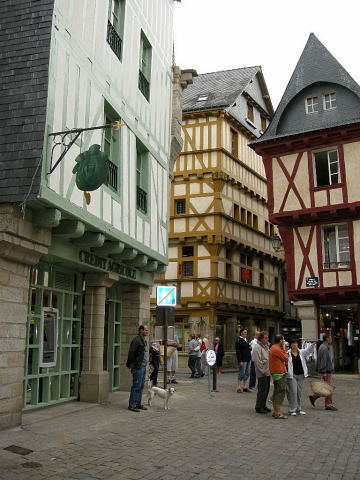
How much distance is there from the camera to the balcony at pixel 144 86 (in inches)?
474

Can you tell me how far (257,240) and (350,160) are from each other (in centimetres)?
1065

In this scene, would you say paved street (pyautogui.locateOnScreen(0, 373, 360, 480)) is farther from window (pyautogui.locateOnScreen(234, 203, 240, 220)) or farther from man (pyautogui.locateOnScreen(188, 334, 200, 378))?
window (pyautogui.locateOnScreen(234, 203, 240, 220))

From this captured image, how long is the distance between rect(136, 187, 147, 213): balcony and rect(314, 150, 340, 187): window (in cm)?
1006

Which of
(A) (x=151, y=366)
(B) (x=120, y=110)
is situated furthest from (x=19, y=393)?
(A) (x=151, y=366)

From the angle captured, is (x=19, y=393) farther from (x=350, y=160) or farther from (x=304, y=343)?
(x=350, y=160)

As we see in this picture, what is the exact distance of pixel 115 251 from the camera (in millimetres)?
10359

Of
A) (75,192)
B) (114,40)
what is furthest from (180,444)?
(114,40)

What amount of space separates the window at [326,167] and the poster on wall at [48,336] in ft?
44.3

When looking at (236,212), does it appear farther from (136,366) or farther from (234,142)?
(136,366)

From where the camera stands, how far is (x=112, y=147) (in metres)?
10.5

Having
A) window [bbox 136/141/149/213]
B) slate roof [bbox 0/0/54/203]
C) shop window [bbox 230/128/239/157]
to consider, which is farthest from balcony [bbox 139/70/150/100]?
shop window [bbox 230/128/239/157]

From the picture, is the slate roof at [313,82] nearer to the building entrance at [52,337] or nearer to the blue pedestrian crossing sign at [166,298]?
the blue pedestrian crossing sign at [166,298]

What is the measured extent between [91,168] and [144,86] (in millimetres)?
5363

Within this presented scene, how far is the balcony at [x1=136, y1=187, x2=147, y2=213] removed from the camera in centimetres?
1178
